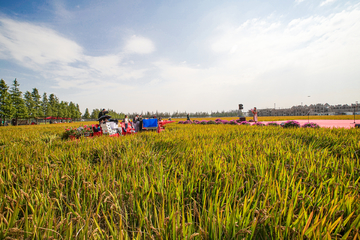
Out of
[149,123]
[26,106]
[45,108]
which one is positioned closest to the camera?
[149,123]

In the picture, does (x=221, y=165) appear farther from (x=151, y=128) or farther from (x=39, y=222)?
(x=151, y=128)

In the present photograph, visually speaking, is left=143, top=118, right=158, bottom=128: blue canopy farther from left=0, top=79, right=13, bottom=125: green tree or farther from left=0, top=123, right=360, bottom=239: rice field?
left=0, top=79, right=13, bottom=125: green tree

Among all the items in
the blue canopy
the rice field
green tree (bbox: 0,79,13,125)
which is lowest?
the rice field

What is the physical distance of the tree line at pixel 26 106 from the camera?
3741cm

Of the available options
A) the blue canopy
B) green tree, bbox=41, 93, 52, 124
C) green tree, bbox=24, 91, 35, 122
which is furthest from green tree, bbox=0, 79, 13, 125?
the blue canopy

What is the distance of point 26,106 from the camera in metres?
49.8

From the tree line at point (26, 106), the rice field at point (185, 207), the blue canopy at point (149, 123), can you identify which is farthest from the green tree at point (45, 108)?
the rice field at point (185, 207)

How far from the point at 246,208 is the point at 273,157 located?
1.82m

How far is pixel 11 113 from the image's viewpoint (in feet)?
123

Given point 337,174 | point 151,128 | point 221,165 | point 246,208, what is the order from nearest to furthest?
point 246,208
point 337,174
point 221,165
point 151,128

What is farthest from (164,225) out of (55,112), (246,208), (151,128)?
(55,112)

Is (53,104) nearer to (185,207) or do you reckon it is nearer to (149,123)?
(149,123)

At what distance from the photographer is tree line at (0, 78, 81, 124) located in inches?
1473

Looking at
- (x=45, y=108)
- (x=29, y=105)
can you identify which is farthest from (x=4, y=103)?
(x=45, y=108)
